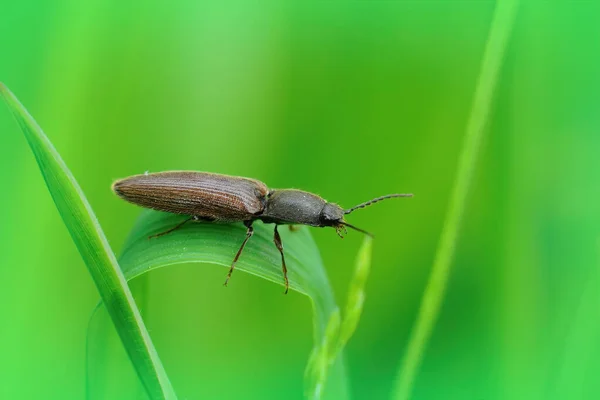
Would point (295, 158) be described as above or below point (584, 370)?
above

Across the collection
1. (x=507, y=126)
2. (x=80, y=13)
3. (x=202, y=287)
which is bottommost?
(x=202, y=287)

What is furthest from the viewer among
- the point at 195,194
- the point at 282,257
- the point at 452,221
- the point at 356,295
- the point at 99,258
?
the point at 195,194

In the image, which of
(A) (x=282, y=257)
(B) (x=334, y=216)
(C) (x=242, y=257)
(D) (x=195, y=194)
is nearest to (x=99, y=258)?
(C) (x=242, y=257)

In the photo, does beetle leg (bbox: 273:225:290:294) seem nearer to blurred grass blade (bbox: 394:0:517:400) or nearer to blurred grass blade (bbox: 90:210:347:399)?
blurred grass blade (bbox: 90:210:347:399)

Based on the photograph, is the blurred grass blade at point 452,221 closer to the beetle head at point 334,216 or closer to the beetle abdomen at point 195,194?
the beetle head at point 334,216

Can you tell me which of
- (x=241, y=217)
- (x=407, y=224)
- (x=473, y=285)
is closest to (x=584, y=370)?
(x=473, y=285)

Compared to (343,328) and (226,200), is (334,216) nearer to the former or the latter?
(226,200)

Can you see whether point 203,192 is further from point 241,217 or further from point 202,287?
point 202,287
